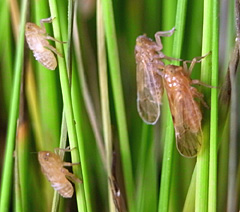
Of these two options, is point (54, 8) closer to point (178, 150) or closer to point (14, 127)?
point (14, 127)

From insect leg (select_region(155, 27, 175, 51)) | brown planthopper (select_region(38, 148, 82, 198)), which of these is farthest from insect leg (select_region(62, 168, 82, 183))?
insect leg (select_region(155, 27, 175, 51))

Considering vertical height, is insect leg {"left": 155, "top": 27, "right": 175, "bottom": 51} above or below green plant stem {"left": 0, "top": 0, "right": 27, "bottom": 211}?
above

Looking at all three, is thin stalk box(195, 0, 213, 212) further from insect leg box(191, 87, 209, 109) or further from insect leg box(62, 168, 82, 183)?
insect leg box(62, 168, 82, 183)

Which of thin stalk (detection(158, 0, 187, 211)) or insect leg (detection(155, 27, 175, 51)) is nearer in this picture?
thin stalk (detection(158, 0, 187, 211))

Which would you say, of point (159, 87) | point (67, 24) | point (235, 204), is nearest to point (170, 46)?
point (159, 87)

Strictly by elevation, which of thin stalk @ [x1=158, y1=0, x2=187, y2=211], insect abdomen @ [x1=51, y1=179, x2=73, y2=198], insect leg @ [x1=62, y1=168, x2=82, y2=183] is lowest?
insect abdomen @ [x1=51, y1=179, x2=73, y2=198]

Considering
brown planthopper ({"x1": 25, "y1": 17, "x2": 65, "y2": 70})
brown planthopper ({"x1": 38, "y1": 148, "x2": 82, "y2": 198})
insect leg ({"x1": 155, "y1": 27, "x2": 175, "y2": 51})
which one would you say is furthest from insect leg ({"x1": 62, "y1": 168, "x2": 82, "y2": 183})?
insect leg ({"x1": 155, "y1": 27, "x2": 175, "y2": 51})

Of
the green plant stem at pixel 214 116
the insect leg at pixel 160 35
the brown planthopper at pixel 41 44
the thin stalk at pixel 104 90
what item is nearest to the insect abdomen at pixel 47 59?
the brown planthopper at pixel 41 44
